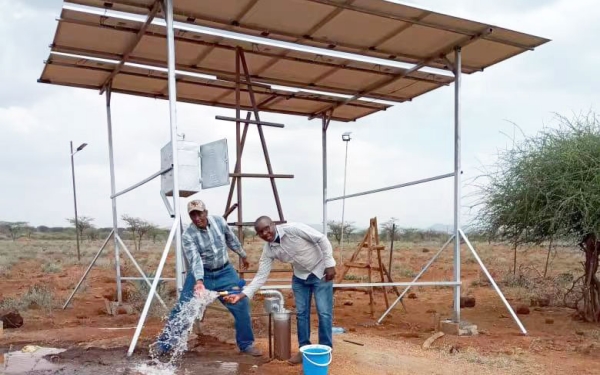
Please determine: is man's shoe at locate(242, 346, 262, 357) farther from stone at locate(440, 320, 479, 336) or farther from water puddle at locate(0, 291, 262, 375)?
stone at locate(440, 320, 479, 336)

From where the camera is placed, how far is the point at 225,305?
19.7ft

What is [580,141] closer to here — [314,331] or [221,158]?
[314,331]

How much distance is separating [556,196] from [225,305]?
18.8 feet

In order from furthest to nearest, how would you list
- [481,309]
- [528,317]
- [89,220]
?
[89,220] → [481,309] → [528,317]

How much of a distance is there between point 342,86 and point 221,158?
3.62 meters

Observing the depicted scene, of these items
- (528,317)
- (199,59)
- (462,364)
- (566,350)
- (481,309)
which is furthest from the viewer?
(481,309)

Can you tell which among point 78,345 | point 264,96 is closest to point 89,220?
point 264,96

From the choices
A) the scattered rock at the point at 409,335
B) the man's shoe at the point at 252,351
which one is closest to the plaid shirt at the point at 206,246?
the man's shoe at the point at 252,351

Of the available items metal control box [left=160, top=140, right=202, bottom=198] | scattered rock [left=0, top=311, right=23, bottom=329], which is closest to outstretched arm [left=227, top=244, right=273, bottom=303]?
metal control box [left=160, top=140, right=202, bottom=198]

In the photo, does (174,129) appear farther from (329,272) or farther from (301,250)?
(329,272)

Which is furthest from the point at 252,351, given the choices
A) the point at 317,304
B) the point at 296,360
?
the point at 317,304

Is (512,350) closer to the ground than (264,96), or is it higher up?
closer to the ground

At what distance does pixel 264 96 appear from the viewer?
411 inches

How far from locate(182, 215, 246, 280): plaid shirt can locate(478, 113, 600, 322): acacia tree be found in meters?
5.21
